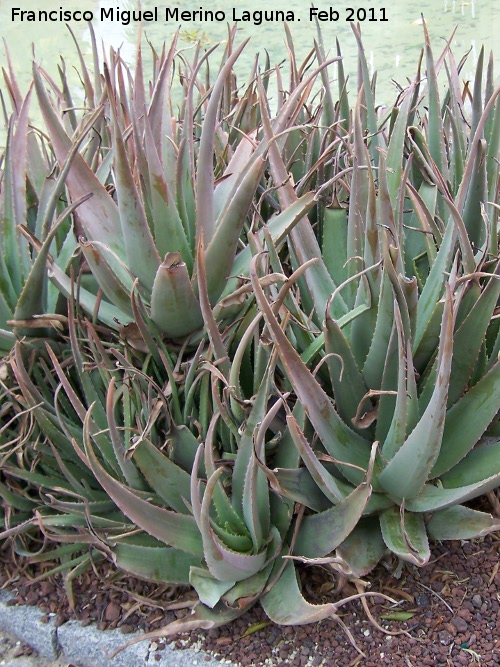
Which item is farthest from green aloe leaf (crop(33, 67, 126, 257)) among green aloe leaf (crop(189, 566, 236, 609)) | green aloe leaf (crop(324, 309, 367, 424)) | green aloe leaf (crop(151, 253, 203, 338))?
green aloe leaf (crop(189, 566, 236, 609))

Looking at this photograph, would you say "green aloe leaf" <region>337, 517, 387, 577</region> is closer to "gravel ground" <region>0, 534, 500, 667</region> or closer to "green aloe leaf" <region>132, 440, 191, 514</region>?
"gravel ground" <region>0, 534, 500, 667</region>

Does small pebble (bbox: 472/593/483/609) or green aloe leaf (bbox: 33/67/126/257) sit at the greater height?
green aloe leaf (bbox: 33/67/126/257)

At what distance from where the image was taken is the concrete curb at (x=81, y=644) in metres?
1.00

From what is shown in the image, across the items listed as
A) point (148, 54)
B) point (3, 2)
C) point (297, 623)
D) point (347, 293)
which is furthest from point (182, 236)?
point (3, 2)

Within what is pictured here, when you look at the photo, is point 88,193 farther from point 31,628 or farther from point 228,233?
point 31,628

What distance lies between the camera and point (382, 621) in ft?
3.18

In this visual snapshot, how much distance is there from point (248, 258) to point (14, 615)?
705 mm

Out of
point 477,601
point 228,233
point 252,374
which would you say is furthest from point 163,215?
point 477,601

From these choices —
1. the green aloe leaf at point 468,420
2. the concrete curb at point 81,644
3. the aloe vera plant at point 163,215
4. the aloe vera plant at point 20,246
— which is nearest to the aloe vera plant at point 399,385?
the green aloe leaf at point 468,420

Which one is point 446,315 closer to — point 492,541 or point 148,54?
point 492,541

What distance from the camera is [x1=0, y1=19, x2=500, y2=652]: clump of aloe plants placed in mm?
923

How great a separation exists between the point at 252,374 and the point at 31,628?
21.5 inches

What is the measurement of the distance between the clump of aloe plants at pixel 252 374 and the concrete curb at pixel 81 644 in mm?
82

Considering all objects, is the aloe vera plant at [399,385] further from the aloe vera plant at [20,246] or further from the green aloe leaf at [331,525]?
the aloe vera plant at [20,246]
